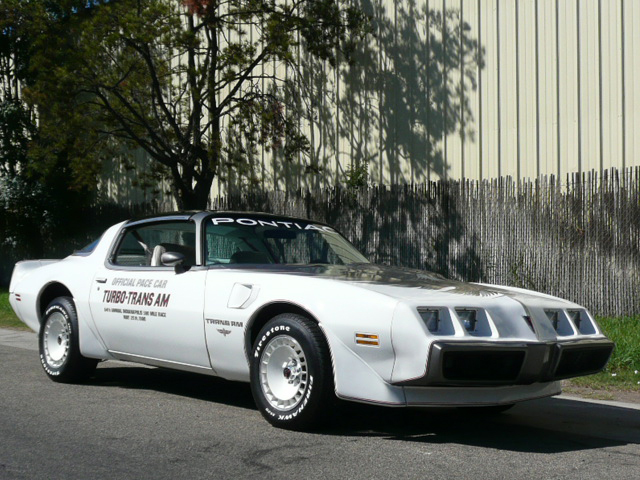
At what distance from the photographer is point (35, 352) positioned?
33.8 ft

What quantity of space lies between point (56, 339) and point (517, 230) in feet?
22.6

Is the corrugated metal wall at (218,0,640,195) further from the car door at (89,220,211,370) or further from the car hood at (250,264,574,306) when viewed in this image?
the car door at (89,220,211,370)

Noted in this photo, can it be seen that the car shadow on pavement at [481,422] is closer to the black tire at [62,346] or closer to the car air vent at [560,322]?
the black tire at [62,346]

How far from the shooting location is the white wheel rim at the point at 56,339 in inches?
307

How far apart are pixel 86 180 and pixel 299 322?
11742 mm

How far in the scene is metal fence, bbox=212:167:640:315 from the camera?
37.2 feet

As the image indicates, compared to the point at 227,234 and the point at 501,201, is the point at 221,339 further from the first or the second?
the point at 501,201

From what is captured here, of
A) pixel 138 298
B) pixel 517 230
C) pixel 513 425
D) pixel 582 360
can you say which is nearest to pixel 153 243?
pixel 138 298

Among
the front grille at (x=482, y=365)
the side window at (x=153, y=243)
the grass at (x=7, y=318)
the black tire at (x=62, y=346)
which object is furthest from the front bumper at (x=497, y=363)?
the grass at (x=7, y=318)

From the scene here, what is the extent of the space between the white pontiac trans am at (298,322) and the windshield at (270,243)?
12mm

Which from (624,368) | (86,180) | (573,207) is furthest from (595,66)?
(86,180)

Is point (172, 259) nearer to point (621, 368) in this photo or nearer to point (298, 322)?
point (298, 322)

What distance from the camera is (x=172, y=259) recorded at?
6.68 meters

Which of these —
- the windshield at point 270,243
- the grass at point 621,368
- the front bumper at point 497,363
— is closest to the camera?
the front bumper at point 497,363
